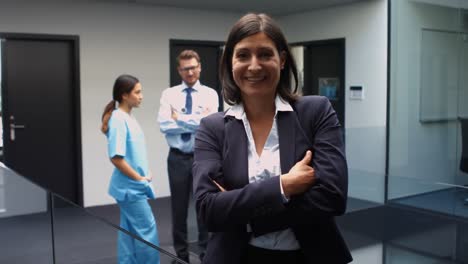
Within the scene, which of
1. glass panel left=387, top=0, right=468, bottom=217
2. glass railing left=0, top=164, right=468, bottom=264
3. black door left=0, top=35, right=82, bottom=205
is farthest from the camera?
black door left=0, top=35, right=82, bottom=205

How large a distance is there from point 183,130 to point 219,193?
7.99 feet

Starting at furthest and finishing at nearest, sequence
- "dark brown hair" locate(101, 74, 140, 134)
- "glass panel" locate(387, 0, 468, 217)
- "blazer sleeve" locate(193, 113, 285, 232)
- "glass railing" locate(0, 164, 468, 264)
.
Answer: "glass panel" locate(387, 0, 468, 217) < "dark brown hair" locate(101, 74, 140, 134) < "glass railing" locate(0, 164, 468, 264) < "blazer sleeve" locate(193, 113, 285, 232)

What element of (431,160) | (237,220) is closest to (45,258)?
(237,220)

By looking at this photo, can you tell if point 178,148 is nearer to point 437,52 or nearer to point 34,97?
point 34,97

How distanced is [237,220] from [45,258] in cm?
193

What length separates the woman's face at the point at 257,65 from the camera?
1156mm

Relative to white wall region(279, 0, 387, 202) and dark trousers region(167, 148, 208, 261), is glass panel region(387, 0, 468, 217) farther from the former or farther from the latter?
dark trousers region(167, 148, 208, 261)

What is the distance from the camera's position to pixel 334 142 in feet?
3.88

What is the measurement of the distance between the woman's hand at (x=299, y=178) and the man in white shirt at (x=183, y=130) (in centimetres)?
239

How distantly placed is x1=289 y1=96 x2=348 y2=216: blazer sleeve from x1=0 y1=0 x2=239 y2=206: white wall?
4.80 metres

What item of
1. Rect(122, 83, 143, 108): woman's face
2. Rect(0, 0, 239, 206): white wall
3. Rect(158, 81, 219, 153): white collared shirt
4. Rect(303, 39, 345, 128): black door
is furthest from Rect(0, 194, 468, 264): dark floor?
Rect(303, 39, 345, 128): black door

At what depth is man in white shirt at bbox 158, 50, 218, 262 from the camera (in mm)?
3498

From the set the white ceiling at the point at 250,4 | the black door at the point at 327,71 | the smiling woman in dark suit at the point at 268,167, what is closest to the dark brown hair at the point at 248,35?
the smiling woman in dark suit at the point at 268,167

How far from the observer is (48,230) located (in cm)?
269
